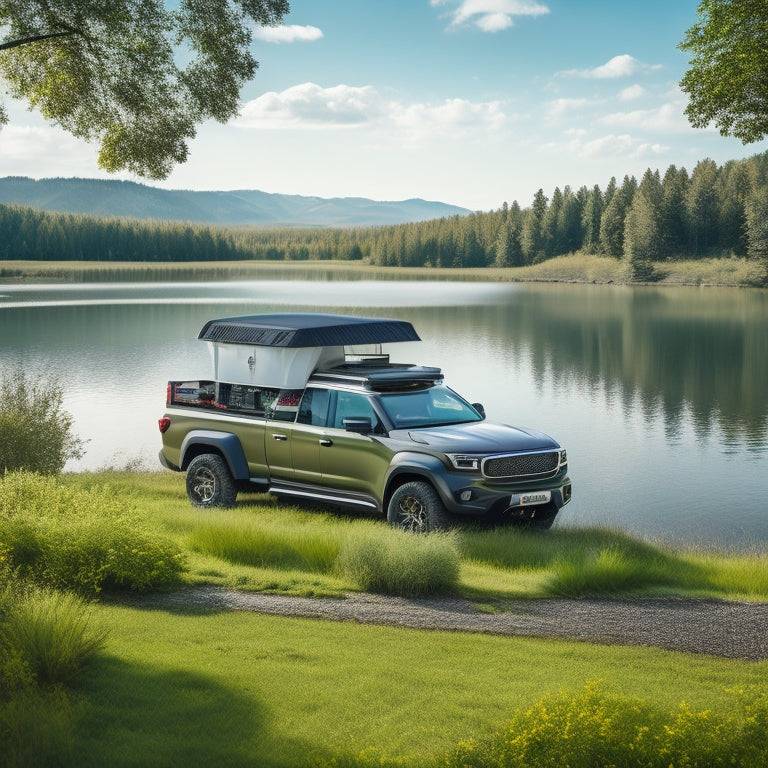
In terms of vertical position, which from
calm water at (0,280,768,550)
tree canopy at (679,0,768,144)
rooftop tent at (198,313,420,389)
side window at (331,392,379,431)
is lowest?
calm water at (0,280,768,550)

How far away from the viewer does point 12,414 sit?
1666cm

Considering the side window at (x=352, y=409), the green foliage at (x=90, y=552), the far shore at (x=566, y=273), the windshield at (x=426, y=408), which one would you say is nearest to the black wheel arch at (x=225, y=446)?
the side window at (x=352, y=409)

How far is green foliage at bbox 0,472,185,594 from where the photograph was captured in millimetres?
8438

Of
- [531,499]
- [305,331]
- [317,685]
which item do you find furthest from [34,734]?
[305,331]

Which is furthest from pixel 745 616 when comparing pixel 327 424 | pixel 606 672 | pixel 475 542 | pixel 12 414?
pixel 12 414

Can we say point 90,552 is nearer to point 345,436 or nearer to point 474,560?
point 474,560

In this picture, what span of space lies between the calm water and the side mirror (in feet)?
15.6

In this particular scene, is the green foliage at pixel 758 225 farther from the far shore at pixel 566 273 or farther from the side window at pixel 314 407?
the side window at pixel 314 407

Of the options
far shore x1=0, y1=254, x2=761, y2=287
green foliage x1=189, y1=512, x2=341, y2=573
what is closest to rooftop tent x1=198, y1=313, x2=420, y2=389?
green foliage x1=189, y1=512, x2=341, y2=573

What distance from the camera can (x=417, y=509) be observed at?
1256 cm

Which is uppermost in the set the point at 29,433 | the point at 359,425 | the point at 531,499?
the point at 359,425

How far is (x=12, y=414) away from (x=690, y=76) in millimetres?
16250

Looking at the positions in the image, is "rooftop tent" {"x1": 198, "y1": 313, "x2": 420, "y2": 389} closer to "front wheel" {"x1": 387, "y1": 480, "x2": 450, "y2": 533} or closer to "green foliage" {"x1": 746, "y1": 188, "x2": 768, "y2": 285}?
"front wheel" {"x1": 387, "y1": 480, "x2": 450, "y2": 533}

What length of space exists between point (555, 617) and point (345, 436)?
210 inches
